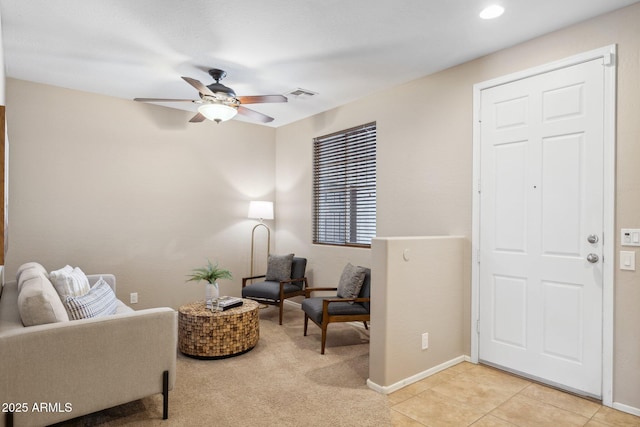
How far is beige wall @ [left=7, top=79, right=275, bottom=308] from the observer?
12.4 feet

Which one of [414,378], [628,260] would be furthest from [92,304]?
[628,260]

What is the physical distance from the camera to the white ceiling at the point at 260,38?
247 cm

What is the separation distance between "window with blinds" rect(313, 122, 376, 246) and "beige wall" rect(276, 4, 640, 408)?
13cm

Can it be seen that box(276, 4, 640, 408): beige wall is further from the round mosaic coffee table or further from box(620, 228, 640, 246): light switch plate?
the round mosaic coffee table

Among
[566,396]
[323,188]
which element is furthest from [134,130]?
[566,396]

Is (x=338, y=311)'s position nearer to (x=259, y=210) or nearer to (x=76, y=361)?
(x=76, y=361)

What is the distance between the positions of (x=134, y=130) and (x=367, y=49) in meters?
2.99

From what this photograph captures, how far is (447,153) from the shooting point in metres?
3.43

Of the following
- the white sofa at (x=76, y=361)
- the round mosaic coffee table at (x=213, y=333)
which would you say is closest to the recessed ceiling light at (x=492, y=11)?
the white sofa at (x=76, y=361)

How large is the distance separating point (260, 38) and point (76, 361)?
2.54 meters

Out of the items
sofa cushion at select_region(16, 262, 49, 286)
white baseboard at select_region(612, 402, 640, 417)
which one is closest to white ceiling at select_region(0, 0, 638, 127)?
sofa cushion at select_region(16, 262, 49, 286)

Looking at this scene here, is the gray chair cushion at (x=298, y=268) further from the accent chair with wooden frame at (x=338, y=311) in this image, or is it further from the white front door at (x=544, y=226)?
the white front door at (x=544, y=226)

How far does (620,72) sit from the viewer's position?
2.45m

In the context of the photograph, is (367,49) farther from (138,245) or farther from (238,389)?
(138,245)
